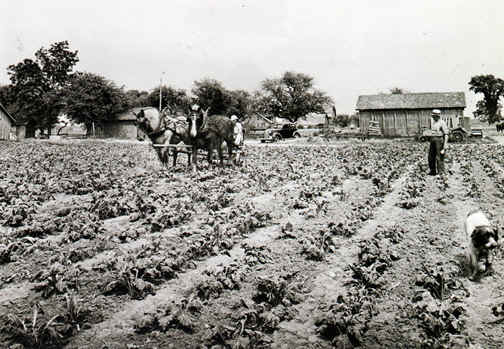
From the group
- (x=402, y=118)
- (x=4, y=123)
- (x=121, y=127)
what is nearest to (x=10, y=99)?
(x=121, y=127)

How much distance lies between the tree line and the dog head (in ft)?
164

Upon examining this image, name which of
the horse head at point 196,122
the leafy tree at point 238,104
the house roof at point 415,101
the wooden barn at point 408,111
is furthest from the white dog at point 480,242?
the leafy tree at point 238,104

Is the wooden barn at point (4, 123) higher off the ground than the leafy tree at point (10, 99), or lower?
lower

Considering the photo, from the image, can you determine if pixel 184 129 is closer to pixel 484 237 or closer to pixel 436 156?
pixel 436 156

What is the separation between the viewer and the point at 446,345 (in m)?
3.20

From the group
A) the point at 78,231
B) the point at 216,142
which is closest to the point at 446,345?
the point at 78,231

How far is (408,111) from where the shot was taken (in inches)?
1651

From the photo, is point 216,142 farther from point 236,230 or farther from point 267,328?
point 267,328

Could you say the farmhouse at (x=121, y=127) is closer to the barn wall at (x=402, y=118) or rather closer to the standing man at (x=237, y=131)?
the barn wall at (x=402, y=118)

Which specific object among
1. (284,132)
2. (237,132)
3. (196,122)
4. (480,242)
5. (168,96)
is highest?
(168,96)

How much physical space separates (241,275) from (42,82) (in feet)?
223

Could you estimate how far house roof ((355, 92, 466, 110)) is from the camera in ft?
135

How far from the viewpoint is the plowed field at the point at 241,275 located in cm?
343

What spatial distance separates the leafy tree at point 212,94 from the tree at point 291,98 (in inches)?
263
